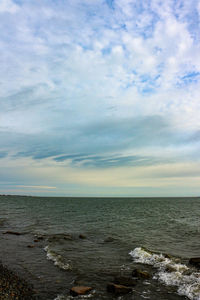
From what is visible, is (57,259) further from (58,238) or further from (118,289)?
(58,238)

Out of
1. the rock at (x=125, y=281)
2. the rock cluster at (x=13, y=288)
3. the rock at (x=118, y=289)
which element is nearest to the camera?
the rock cluster at (x=13, y=288)

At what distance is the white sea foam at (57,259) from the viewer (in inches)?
694

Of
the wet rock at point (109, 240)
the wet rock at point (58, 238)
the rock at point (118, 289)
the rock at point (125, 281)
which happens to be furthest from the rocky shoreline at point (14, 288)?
the wet rock at point (109, 240)

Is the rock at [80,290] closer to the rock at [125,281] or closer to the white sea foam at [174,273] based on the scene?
the rock at [125,281]

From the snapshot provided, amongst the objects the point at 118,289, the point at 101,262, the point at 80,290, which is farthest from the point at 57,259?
the point at 118,289

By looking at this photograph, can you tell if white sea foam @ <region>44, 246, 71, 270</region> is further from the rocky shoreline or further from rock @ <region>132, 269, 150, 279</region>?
rock @ <region>132, 269, 150, 279</region>

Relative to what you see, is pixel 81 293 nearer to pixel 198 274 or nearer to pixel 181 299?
pixel 181 299

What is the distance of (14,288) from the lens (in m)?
12.8

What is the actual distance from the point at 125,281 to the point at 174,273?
13.6 ft

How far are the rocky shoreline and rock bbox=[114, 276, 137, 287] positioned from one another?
5387 millimetres

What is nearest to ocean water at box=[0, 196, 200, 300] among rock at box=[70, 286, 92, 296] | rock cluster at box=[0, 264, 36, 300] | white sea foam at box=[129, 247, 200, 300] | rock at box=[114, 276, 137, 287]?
white sea foam at box=[129, 247, 200, 300]

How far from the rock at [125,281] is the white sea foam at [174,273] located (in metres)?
2.15

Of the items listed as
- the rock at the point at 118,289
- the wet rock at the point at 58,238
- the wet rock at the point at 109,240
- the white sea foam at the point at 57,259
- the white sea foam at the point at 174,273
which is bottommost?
the wet rock at the point at 58,238

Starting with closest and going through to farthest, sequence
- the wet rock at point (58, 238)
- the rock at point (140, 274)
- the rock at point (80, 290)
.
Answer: the rock at point (80, 290) < the rock at point (140, 274) < the wet rock at point (58, 238)
